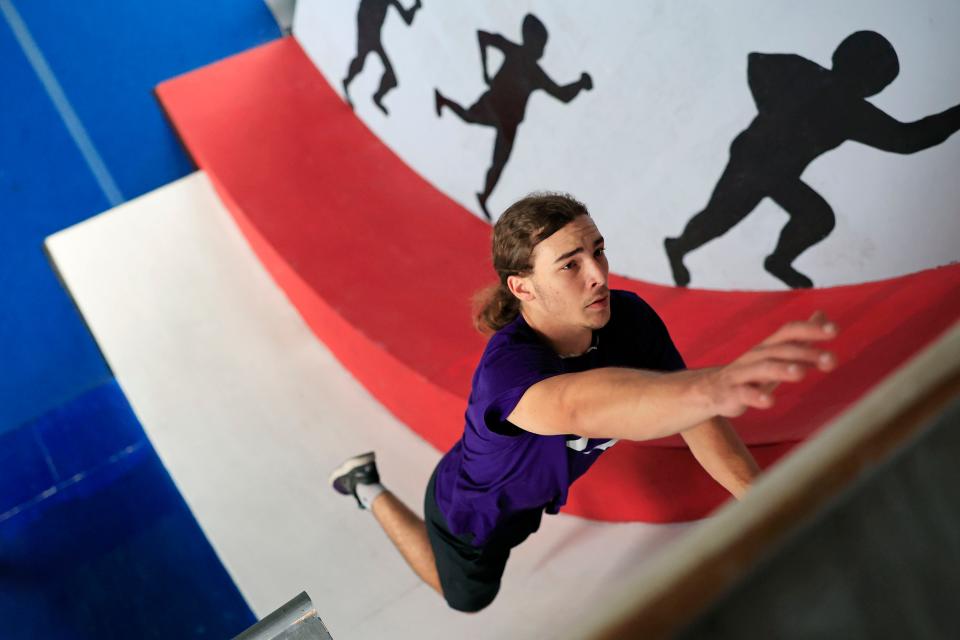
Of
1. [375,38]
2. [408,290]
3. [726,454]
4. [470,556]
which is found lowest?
[726,454]

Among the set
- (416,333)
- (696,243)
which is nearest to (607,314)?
(696,243)

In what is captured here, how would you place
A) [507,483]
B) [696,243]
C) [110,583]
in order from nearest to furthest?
1. [507,483]
2. [696,243]
3. [110,583]

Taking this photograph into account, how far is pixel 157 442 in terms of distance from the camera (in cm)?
241

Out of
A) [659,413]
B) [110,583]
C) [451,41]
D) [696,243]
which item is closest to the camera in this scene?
[659,413]

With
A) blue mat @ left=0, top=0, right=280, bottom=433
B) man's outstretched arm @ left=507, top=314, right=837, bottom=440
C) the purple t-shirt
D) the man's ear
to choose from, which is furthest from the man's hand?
blue mat @ left=0, top=0, right=280, bottom=433

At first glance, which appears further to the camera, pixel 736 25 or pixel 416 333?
pixel 416 333

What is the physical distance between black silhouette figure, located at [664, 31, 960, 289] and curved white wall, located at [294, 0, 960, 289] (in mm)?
16

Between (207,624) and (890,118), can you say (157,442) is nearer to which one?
(207,624)

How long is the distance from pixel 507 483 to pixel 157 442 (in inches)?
55.8

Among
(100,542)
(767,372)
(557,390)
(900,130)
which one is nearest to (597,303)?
(557,390)

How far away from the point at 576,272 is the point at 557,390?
199 millimetres

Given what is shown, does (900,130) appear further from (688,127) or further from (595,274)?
(595,274)

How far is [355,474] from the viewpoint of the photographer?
195cm

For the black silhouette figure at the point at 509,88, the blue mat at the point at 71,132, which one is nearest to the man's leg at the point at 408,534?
the black silhouette figure at the point at 509,88
